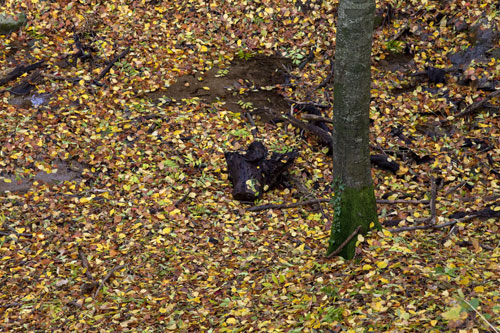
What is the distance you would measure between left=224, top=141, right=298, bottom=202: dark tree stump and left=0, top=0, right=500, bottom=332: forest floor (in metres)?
0.22

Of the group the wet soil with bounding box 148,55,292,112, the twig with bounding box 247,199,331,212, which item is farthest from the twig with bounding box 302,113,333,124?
the twig with bounding box 247,199,331,212

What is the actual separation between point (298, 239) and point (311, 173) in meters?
1.67

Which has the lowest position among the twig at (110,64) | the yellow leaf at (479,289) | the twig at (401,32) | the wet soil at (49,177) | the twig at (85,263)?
the twig at (85,263)

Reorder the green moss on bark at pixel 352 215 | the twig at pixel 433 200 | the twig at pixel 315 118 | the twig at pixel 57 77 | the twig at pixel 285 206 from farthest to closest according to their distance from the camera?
the twig at pixel 57 77, the twig at pixel 315 118, the twig at pixel 285 206, the twig at pixel 433 200, the green moss on bark at pixel 352 215

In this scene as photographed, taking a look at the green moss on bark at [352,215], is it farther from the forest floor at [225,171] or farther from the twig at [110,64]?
the twig at [110,64]

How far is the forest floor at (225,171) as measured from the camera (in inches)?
207

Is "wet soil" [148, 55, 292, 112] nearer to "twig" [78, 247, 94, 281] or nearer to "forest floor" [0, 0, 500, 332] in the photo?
"forest floor" [0, 0, 500, 332]

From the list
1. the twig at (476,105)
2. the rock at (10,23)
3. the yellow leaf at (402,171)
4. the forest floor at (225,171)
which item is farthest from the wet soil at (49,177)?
the twig at (476,105)

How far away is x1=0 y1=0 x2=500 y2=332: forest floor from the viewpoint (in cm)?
525

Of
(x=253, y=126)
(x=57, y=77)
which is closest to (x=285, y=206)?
(x=253, y=126)

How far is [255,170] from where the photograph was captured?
7.57 metres

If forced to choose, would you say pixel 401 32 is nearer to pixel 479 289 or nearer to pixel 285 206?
pixel 285 206

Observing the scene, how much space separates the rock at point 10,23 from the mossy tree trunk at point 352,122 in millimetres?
8711

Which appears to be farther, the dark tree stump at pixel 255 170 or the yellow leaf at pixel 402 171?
the yellow leaf at pixel 402 171
